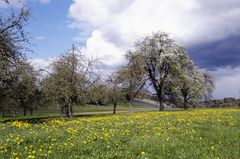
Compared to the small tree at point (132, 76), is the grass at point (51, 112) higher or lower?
lower

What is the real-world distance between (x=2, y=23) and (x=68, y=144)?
59.9 ft

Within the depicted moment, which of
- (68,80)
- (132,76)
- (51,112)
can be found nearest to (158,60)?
(132,76)

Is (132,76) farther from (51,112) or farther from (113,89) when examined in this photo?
(51,112)

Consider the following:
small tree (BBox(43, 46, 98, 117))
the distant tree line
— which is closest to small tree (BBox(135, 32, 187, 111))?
the distant tree line

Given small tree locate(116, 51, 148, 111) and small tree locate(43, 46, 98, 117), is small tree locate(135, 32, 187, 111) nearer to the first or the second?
small tree locate(116, 51, 148, 111)

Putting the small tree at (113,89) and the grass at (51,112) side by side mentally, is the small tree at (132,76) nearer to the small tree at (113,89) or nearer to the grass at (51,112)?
the small tree at (113,89)

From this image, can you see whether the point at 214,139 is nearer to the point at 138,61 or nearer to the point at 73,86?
the point at 73,86

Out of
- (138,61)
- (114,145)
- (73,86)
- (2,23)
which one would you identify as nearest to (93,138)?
(114,145)

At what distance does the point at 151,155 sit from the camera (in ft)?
32.5

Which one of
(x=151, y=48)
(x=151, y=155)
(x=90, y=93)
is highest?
(x=151, y=48)

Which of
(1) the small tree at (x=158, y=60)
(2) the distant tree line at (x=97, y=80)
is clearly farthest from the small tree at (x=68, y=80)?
(1) the small tree at (x=158, y=60)

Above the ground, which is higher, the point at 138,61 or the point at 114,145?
the point at 138,61

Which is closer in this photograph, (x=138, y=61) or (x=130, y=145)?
(x=130, y=145)

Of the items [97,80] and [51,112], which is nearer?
[97,80]
